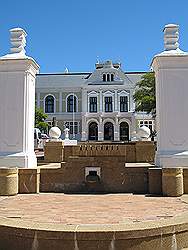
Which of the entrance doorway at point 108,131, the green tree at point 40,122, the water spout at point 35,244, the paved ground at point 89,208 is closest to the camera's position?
the water spout at point 35,244

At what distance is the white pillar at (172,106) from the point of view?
964 centimetres

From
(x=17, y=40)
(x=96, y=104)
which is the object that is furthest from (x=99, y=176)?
(x=96, y=104)

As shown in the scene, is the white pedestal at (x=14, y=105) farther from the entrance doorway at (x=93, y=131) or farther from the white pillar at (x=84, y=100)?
the white pillar at (x=84, y=100)

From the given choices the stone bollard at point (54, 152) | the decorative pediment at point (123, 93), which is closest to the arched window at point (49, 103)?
the decorative pediment at point (123, 93)

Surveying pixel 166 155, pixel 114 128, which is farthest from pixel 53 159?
pixel 114 128

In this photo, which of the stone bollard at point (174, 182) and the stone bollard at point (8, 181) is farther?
the stone bollard at point (8, 181)

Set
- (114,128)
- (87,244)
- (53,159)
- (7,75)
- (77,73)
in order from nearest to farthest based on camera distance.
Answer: (87,244) → (7,75) → (53,159) → (114,128) → (77,73)

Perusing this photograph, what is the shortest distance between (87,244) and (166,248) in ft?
4.04

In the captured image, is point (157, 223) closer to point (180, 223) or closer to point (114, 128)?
point (180, 223)

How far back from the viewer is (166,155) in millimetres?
9578

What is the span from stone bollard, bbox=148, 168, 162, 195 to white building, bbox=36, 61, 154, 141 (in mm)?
A: 44911

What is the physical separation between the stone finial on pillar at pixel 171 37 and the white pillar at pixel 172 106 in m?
0.35

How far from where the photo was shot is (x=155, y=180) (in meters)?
8.78

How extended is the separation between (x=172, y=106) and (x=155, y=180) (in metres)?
2.27
